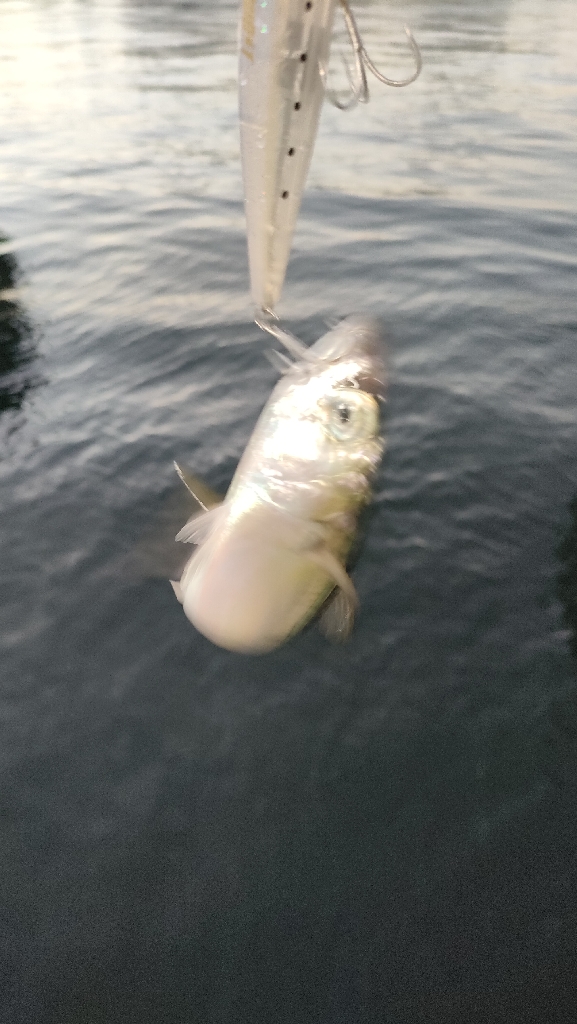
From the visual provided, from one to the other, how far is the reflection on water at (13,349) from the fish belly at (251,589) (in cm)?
390

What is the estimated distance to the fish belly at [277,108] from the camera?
2.67 meters

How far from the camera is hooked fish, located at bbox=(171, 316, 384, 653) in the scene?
118 inches

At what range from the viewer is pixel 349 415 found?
10.3 feet

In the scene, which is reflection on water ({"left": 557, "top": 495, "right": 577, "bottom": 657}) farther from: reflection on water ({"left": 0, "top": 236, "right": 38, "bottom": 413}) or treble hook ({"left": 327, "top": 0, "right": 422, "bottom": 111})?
reflection on water ({"left": 0, "top": 236, "right": 38, "bottom": 413})

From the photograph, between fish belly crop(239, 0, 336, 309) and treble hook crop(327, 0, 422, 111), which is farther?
treble hook crop(327, 0, 422, 111)

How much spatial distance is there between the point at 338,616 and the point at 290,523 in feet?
1.51

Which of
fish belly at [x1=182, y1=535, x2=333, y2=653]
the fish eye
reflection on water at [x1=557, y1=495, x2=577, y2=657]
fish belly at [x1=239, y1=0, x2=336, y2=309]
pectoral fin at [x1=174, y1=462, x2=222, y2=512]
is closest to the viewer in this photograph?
fish belly at [x1=239, y1=0, x2=336, y2=309]

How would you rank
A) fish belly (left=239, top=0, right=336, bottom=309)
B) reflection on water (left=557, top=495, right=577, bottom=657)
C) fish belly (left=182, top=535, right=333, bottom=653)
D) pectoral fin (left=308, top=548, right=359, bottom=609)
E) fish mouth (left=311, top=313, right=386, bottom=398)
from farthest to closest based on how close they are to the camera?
reflection on water (left=557, top=495, right=577, bottom=657) < fish mouth (left=311, top=313, right=386, bottom=398) < fish belly (left=182, top=535, right=333, bottom=653) < pectoral fin (left=308, top=548, right=359, bottom=609) < fish belly (left=239, top=0, right=336, bottom=309)

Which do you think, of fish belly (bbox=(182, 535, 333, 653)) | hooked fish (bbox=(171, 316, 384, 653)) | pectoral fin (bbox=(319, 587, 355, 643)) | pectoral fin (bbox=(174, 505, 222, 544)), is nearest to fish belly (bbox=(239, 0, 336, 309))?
hooked fish (bbox=(171, 316, 384, 653))

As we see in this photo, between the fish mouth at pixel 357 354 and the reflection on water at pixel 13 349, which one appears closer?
the fish mouth at pixel 357 354

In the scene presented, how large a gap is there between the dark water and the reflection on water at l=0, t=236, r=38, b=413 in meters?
0.05

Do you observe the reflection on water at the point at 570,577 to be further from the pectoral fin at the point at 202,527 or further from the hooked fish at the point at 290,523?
the pectoral fin at the point at 202,527

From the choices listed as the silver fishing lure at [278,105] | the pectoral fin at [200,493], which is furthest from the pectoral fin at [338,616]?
the silver fishing lure at [278,105]

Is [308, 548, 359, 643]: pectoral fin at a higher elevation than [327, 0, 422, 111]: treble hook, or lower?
lower
